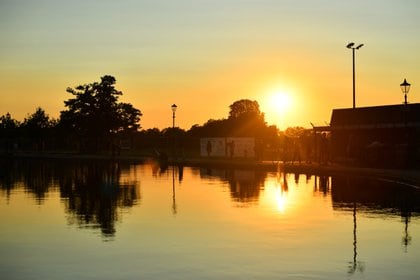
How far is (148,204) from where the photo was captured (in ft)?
68.7

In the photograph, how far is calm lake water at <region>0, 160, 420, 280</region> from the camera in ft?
33.7

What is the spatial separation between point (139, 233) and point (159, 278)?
4.66 m

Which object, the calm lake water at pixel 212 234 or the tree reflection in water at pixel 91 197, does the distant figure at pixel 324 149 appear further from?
the calm lake water at pixel 212 234

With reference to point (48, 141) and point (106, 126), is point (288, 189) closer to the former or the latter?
point (106, 126)

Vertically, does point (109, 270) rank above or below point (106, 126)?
below

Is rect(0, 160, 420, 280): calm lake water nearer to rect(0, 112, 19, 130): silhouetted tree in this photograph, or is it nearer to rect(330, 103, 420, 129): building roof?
rect(330, 103, 420, 129): building roof

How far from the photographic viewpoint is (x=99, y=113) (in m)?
84.0

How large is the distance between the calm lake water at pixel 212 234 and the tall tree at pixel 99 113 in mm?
58993

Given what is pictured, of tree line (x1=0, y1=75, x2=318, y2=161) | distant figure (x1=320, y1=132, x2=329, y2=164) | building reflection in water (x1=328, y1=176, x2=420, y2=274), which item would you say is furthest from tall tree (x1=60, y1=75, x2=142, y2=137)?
building reflection in water (x1=328, y1=176, x2=420, y2=274)

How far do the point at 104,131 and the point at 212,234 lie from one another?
71.9m

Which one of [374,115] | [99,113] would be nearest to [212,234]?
[374,115]

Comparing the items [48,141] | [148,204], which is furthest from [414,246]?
[48,141]

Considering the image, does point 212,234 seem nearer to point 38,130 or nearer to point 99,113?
point 99,113

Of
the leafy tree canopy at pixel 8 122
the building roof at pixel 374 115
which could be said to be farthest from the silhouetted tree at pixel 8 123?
the building roof at pixel 374 115
